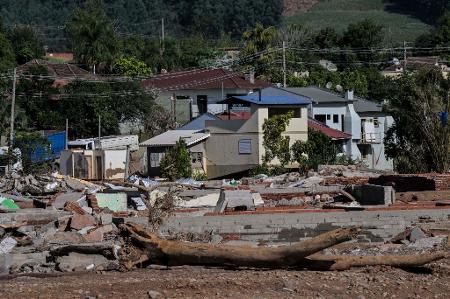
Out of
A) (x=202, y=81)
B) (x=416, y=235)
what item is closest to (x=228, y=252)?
(x=416, y=235)

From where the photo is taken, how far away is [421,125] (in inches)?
1292

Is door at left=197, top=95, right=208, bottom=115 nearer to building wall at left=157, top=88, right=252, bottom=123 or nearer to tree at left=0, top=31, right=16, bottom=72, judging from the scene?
building wall at left=157, top=88, right=252, bottom=123

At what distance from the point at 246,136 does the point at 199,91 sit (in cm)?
1676

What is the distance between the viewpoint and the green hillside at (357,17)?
463 ft

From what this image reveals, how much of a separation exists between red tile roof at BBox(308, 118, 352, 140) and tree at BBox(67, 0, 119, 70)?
2546cm

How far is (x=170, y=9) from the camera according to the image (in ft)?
490

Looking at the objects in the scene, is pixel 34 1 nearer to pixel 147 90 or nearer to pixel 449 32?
pixel 449 32

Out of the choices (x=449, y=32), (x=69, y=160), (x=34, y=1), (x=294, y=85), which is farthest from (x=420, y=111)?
(x=34, y=1)

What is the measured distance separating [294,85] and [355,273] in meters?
48.7

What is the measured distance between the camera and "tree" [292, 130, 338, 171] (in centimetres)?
4063

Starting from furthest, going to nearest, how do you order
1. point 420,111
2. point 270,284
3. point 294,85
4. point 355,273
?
1. point 294,85
2. point 420,111
3. point 355,273
4. point 270,284

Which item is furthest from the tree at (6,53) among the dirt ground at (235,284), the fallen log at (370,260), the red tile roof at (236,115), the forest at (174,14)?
the forest at (174,14)

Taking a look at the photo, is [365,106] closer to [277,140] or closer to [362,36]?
[277,140]

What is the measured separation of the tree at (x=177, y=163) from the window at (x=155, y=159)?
269 cm
